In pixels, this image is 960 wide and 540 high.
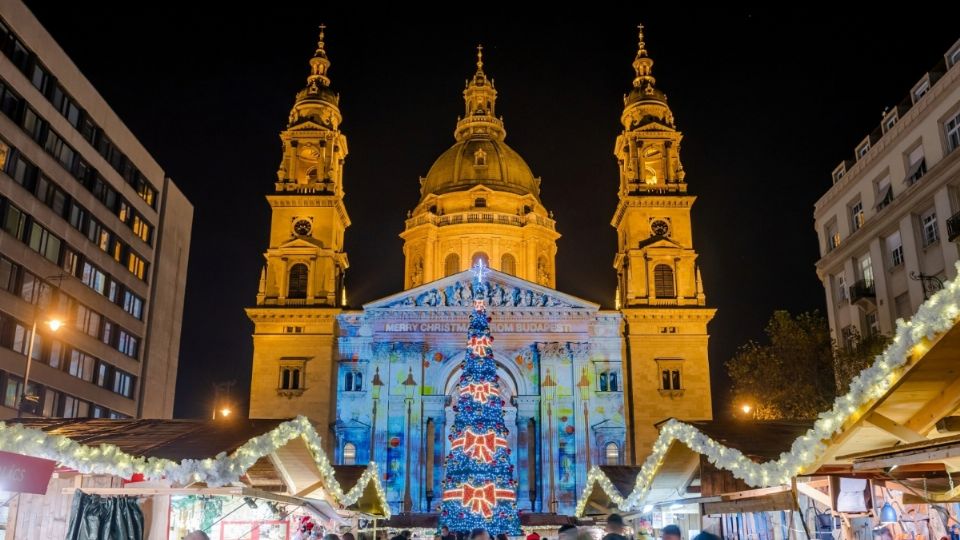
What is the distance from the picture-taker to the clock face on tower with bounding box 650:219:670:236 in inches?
2306

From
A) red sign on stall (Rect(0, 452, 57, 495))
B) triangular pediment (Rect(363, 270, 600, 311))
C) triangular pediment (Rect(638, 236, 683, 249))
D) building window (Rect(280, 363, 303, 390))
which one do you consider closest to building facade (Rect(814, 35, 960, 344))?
triangular pediment (Rect(638, 236, 683, 249))

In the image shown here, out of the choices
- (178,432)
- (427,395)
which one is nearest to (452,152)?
(427,395)

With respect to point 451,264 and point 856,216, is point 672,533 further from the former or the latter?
point 451,264

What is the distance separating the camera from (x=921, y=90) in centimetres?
3322

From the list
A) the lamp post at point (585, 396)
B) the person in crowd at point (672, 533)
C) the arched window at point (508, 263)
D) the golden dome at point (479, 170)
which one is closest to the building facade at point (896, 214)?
the lamp post at point (585, 396)

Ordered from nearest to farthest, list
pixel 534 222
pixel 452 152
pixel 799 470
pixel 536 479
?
pixel 799 470 < pixel 536 479 < pixel 534 222 < pixel 452 152

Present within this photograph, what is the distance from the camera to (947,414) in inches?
412

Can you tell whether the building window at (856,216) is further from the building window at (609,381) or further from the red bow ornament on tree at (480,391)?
the building window at (609,381)

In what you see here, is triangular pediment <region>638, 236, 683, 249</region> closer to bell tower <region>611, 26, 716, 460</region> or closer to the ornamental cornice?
bell tower <region>611, 26, 716, 460</region>

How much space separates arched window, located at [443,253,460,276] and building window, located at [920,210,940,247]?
3848cm

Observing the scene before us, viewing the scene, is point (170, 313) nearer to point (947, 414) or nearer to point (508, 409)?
point (508, 409)

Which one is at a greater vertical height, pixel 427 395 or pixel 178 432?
pixel 427 395

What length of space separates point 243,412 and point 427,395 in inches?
1465

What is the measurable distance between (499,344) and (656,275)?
1107 centimetres
